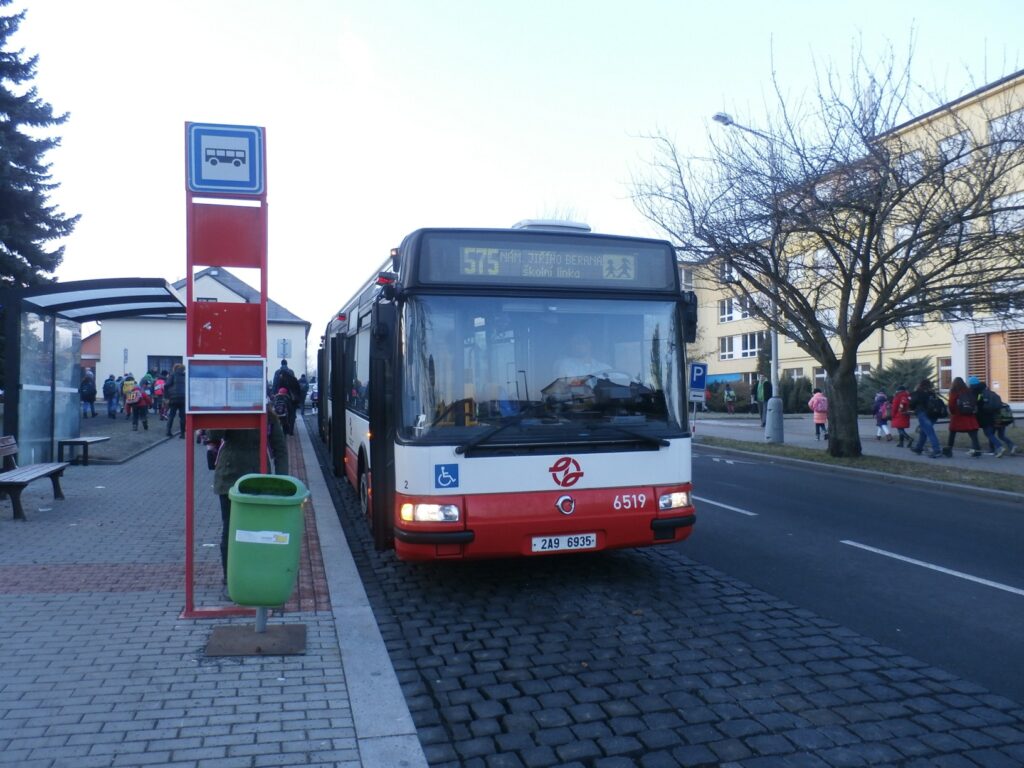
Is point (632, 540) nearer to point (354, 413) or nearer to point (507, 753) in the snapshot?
point (507, 753)

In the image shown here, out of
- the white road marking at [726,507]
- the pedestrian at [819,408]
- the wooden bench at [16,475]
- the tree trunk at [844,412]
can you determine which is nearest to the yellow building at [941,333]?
the tree trunk at [844,412]

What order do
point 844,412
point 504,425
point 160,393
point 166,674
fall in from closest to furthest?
point 166,674, point 504,425, point 844,412, point 160,393

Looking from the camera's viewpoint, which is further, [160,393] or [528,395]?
[160,393]

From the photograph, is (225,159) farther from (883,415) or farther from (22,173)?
(22,173)

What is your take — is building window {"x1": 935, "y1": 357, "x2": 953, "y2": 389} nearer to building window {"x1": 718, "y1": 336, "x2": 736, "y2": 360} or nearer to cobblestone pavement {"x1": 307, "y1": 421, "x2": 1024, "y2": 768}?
building window {"x1": 718, "y1": 336, "x2": 736, "y2": 360}

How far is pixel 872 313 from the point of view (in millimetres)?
17047

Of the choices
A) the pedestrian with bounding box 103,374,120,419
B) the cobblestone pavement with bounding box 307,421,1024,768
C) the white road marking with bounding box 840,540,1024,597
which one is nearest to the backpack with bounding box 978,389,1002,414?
the white road marking with bounding box 840,540,1024,597

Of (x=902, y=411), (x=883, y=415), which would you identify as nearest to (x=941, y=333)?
(x=883, y=415)

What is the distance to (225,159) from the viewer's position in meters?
6.19

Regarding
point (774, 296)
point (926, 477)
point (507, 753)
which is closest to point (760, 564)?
point (507, 753)

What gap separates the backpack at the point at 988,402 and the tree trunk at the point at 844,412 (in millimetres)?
2879

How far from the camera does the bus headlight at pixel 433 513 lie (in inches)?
255

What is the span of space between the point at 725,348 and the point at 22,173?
45910mm

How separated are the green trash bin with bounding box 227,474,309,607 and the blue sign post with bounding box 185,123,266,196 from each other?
225 cm
